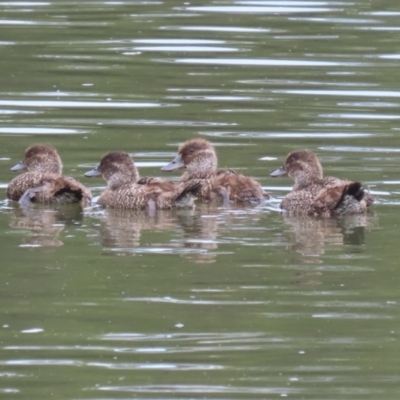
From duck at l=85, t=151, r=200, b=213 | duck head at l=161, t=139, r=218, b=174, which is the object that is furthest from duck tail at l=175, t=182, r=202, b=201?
duck head at l=161, t=139, r=218, b=174

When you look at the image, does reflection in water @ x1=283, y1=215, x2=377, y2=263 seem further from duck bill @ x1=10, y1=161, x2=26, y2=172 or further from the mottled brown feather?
duck bill @ x1=10, y1=161, x2=26, y2=172

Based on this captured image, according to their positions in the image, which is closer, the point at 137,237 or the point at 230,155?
the point at 137,237

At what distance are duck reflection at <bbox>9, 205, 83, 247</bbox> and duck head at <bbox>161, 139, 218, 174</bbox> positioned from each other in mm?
1380

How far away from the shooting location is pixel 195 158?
12.7 metres

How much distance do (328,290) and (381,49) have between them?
10.9 meters

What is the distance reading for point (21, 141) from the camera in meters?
14.2

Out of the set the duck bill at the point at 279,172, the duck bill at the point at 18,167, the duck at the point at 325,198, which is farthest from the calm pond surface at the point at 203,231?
the duck bill at the point at 18,167

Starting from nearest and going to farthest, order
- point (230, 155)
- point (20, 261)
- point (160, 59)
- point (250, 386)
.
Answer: point (250, 386) → point (20, 261) → point (230, 155) → point (160, 59)

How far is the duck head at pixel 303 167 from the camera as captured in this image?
39.3 ft

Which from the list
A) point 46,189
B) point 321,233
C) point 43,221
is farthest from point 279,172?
point 43,221

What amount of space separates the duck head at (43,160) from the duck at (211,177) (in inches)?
36.9

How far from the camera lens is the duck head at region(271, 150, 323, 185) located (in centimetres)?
1199

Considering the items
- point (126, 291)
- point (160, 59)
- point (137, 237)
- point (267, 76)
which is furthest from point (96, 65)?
point (126, 291)

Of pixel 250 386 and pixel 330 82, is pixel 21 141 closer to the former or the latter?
pixel 330 82
